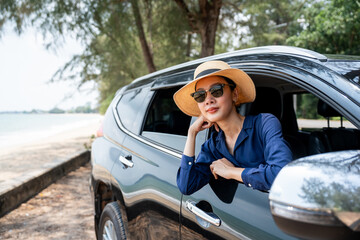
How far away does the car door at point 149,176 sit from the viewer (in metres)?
2.06

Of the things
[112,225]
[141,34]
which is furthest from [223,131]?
[141,34]

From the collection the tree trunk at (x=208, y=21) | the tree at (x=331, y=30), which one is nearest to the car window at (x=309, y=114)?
the tree trunk at (x=208, y=21)

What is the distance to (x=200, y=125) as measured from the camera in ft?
6.42

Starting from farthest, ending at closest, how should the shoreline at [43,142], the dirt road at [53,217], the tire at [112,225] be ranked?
the shoreline at [43,142]
the dirt road at [53,217]
the tire at [112,225]

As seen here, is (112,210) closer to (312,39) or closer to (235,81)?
(235,81)

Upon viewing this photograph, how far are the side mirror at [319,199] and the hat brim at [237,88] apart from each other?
0.97 m

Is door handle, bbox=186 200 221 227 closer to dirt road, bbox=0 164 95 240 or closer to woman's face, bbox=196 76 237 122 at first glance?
woman's face, bbox=196 76 237 122

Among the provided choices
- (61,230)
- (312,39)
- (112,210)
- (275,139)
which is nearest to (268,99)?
(275,139)

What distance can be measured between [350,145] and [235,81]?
123 centimetres

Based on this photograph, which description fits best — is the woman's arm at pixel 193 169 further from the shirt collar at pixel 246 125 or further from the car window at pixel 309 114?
the car window at pixel 309 114

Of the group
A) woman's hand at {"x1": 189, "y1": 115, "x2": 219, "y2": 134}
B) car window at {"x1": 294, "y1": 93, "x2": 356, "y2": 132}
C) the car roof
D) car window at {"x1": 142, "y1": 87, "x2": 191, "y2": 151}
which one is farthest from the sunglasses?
car window at {"x1": 294, "y1": 93, "x2": 356, "y2": 132}

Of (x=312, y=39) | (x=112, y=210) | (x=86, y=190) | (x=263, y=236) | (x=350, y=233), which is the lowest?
(x=86, y=190)

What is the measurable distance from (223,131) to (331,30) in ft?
34.5

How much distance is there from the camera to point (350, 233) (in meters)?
0.86
